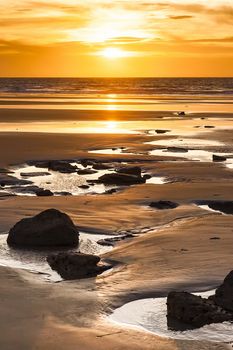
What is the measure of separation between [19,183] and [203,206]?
425 centimetres

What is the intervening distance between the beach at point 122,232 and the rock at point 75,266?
0.43 ft

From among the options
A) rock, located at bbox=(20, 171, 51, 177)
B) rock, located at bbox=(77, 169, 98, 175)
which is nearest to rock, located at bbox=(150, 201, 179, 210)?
rock, located at bbox=(77, 169, 98, 175)

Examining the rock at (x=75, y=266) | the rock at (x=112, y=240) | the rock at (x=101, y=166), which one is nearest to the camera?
the rock at (x=75, y=266)

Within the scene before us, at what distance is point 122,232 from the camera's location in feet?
34.0

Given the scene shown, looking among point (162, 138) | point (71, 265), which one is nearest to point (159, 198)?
point (71, 265)

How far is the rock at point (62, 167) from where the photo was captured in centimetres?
1659

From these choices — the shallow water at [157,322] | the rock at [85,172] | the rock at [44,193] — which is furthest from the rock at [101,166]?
the shallow water at [157,322]

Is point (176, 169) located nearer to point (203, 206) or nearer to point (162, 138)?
point (203, 206)

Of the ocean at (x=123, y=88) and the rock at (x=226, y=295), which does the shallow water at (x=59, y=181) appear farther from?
the ocean at (x=123, y=88)

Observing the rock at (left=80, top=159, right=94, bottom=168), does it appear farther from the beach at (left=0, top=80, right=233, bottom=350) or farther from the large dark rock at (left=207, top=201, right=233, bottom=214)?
the large dark rock at (left=207, top=201, right=233, bottom=214)

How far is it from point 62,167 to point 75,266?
29.4 ft

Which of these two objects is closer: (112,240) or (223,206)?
(112,240)

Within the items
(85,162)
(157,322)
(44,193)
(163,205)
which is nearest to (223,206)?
(163,205)

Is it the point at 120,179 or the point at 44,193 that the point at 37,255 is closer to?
the point at 44,193
